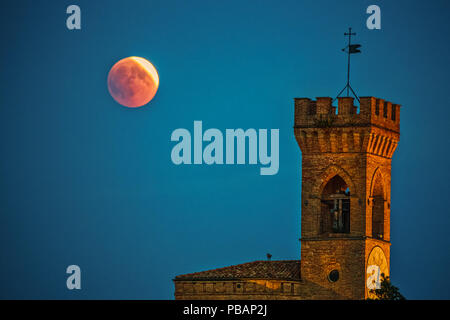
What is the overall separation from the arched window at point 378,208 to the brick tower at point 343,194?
5cm

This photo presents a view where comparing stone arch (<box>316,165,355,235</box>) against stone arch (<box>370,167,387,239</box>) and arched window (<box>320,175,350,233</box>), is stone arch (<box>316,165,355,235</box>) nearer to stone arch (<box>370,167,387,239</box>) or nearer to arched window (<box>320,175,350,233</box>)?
arched window (<box>320,175,350,233</box>)

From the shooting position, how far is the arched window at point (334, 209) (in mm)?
71375

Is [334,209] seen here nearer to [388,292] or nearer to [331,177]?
[331,177]

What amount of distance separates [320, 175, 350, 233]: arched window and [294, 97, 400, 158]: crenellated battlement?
2.27m

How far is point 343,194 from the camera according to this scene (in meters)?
71.6

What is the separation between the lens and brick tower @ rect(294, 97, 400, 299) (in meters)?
69.8

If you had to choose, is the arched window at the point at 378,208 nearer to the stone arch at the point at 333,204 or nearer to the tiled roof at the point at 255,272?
the stone arch at the point at 333,204

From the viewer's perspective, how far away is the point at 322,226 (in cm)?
7150

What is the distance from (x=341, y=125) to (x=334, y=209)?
4352mm

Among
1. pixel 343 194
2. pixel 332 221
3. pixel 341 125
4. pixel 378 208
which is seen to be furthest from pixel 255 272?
pixel 341 125

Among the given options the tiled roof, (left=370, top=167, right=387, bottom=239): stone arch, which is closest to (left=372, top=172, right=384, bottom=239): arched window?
(left=370, top=167, right=387, bottom=239): stone arch

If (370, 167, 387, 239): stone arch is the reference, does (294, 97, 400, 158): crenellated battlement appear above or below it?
above
